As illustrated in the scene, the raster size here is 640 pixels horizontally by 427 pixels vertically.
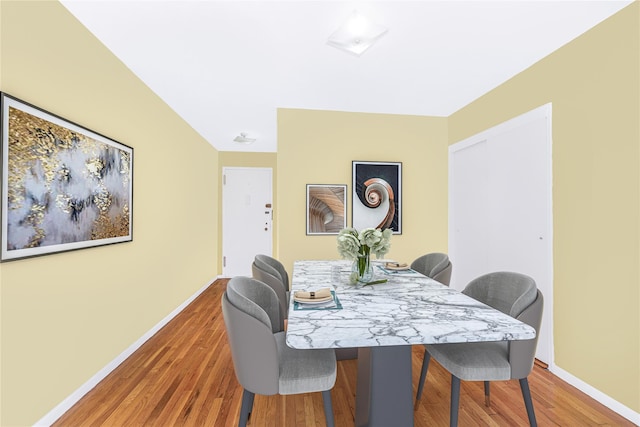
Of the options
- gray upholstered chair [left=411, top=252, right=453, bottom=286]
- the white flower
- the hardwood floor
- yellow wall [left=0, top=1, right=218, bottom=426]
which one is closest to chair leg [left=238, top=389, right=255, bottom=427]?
the hardwood floor

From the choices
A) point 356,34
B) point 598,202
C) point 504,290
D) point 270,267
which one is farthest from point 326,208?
point 598,202

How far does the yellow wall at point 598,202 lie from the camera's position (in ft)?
6.00

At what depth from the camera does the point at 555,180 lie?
2.34 m

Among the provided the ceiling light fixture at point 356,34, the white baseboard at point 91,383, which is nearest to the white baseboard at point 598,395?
the ceiling light fixture at point 356,34

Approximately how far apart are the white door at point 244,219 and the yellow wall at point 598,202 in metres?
4.25

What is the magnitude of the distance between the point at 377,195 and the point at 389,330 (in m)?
2.62

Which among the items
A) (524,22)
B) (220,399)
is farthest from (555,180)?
(220,399)

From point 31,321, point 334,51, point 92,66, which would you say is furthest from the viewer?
point 334,51

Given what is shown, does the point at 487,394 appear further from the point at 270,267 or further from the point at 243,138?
the point at 243,138

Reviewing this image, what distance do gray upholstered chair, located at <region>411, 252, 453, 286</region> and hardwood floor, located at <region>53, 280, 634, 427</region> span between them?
2.39 feet

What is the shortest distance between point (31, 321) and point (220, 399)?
116 cm

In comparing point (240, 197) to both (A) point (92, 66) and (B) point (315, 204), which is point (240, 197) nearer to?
(B) point (315, 204)

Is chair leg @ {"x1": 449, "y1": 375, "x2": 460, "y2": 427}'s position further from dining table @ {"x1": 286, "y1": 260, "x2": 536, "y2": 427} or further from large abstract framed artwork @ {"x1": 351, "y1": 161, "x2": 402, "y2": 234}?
large abstract framed artwork @ {"x1": 351, "y1": 161, "x2": 402, "y2": 234}

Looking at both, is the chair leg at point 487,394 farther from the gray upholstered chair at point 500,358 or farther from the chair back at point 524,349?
the chair back at point 524,349
